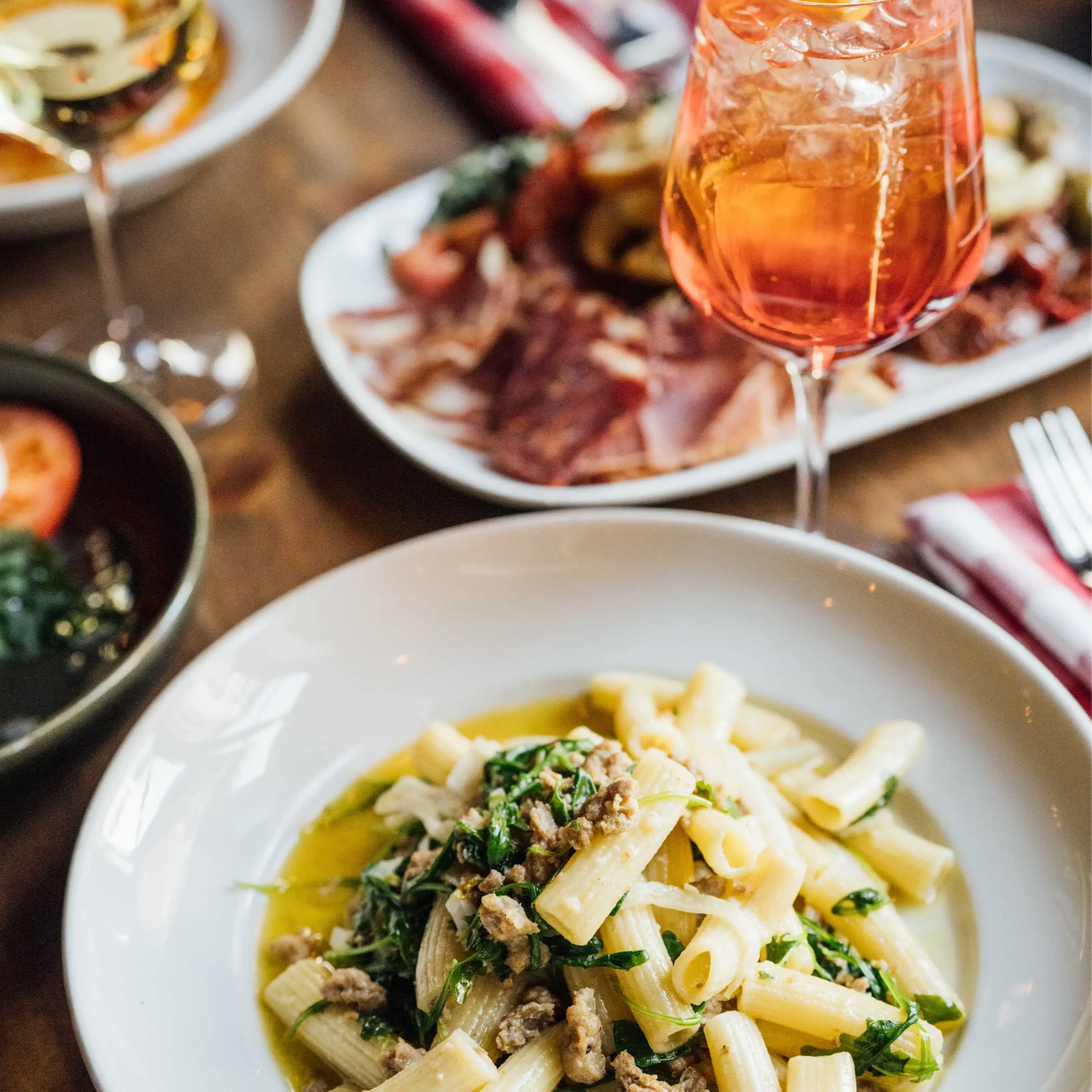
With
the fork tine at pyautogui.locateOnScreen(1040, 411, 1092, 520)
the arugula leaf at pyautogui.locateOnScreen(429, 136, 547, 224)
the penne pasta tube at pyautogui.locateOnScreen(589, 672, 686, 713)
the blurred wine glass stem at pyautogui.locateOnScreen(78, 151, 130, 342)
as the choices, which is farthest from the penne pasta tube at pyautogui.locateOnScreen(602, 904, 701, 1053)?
the arugula leaf at pyautogui.locateOnScreen(429, 136, 547, 224)

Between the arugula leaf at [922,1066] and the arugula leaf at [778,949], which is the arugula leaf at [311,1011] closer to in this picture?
the arugula leaf at [778,949]

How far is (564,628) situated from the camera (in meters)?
1.62

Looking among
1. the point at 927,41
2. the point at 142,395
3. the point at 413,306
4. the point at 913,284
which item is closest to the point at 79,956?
the point at 142,395

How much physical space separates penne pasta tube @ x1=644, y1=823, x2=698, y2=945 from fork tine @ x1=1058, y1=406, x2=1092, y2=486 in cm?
85

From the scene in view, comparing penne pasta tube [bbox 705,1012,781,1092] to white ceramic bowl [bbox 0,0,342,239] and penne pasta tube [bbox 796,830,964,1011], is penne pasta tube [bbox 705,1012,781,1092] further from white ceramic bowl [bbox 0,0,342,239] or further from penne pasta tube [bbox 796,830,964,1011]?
white ceramic bowl [bbox 0,0,342,239]

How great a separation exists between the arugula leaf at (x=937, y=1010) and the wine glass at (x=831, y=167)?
0.69m

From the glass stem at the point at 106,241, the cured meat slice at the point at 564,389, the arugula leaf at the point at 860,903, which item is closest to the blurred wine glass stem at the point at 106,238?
the glass stem at the point at 106,241

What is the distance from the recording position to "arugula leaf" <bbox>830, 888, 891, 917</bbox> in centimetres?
128

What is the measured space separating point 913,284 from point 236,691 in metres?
0.90

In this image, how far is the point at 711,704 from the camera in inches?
57.0

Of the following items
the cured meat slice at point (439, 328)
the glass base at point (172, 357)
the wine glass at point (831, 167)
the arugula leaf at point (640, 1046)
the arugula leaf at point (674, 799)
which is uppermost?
the wine glass at point (831, 167)

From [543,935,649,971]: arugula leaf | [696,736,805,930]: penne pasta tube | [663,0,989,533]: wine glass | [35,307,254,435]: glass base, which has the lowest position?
[35,307,254,435]: glass base

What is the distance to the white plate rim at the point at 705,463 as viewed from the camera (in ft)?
6.05

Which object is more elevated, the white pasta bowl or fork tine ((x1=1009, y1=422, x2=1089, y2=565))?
fork tine ((x1=1009, y1=422, x2=1089, y2=565))
